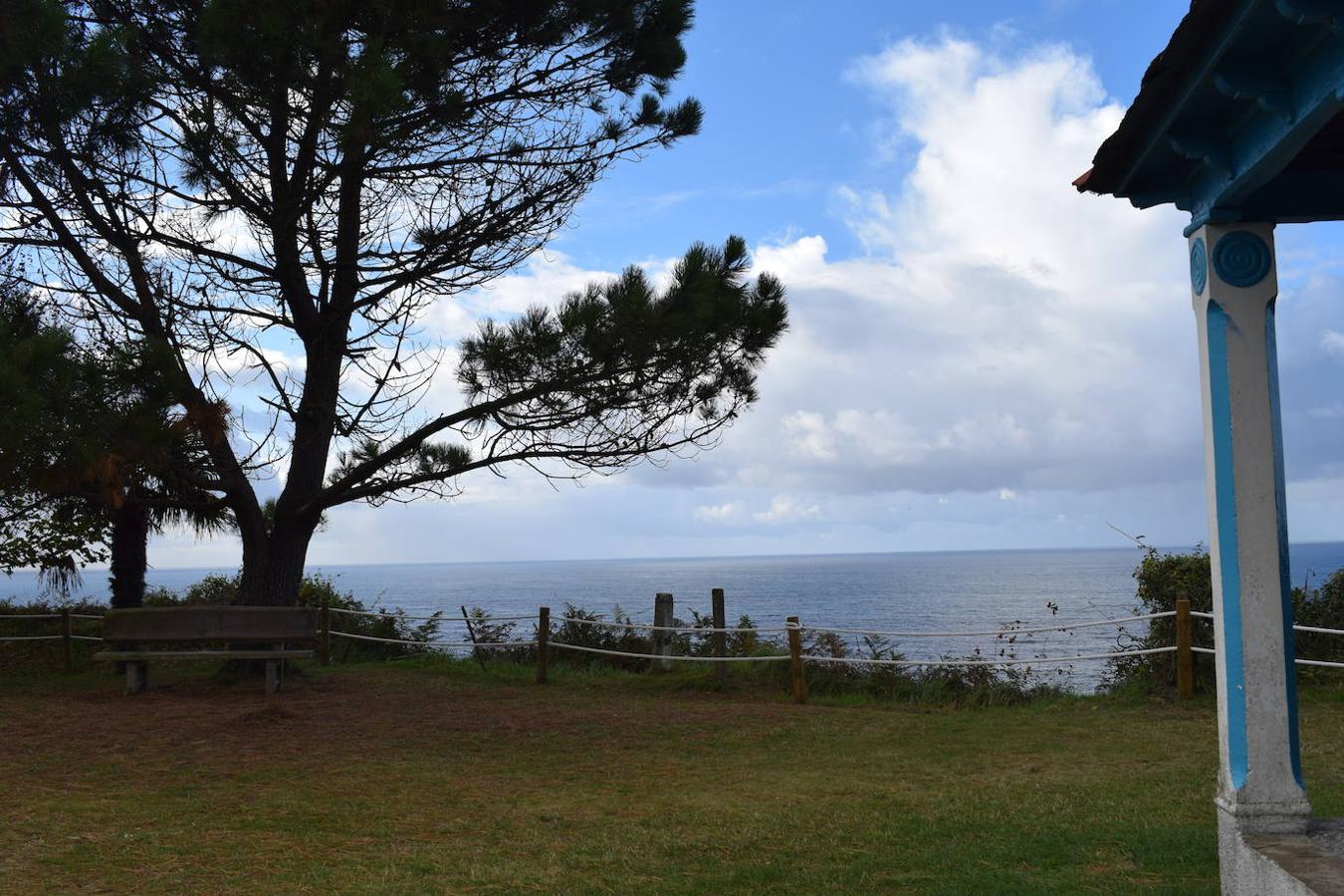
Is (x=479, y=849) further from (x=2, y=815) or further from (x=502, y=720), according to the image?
(x=502, y=720)

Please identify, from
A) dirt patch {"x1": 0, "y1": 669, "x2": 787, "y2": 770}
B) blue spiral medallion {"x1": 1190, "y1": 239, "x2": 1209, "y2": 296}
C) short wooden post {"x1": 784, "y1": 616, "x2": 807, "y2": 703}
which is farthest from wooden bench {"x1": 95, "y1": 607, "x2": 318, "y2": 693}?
blue spiral medallion {"x1": 1190, "y1": 239, "x2": 1209, "y2": 296}

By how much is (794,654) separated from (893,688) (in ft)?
4.00

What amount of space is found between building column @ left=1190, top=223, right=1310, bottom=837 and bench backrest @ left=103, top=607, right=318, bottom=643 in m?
8.94

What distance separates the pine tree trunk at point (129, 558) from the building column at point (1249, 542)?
41.5 feet

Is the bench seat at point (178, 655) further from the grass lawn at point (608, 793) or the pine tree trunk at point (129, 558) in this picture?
the pine tree trunk at point (129, 558)

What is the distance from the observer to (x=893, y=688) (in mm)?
11117

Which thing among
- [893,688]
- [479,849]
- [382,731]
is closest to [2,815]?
[479,849]

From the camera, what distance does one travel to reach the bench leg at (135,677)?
11086mm

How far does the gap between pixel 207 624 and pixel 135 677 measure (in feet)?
4.66

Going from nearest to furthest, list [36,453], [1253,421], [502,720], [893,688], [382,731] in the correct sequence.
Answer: [1253,421]
[36,453]
[382,731]
[502,720]
[893,688]

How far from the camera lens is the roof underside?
313cm

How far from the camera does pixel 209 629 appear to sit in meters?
10.4

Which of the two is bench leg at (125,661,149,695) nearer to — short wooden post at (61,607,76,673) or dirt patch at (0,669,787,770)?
dirt patch at (0,669,787,770)

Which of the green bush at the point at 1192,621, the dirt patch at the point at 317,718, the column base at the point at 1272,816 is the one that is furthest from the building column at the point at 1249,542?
the green bush at the point at 1192,621
